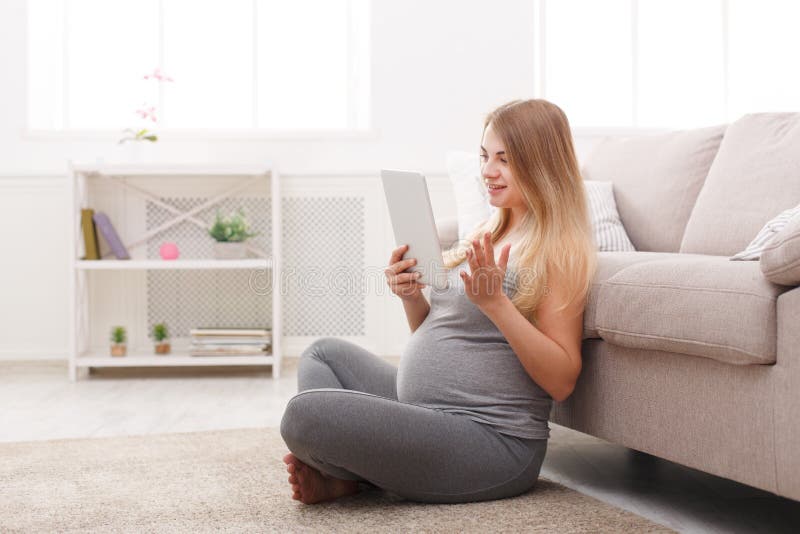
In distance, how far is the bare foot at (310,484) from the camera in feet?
5.01

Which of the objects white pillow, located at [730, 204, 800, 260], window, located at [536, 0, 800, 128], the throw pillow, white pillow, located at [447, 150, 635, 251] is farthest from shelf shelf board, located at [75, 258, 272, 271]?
the throw pillow

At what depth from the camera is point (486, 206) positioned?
258cm

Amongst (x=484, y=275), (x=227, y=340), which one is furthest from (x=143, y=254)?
(x=484, y=275)

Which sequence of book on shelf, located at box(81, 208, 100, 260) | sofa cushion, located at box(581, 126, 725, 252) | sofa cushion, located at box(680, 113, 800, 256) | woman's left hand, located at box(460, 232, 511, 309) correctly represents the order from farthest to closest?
book on shelf, located at box(81, 208, 100, 260)
sofa cushion, located at box(581, 126, 725, 252)
sofa cushion, located at box(680, 113, 800, 256)
woman's left hand, located at box(460, 232, 511, 309)

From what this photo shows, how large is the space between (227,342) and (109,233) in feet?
2.08

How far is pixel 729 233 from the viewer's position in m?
2.13

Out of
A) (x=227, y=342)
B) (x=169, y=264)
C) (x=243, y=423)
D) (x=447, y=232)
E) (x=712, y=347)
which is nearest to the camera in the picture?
(x=712, y=347)

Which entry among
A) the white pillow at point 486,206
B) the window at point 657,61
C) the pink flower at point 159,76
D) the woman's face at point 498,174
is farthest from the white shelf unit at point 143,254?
the woman's face at point 498,174

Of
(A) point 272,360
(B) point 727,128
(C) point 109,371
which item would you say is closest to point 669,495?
(B) point 727,128

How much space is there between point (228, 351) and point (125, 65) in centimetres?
139

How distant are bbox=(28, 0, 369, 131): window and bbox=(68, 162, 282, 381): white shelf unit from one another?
30 cm

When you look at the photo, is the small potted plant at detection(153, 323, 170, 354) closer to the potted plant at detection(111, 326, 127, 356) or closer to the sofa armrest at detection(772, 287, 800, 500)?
the potted plant at detection(111, 326, 127, 356)

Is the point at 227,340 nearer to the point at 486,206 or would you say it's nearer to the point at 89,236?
the point at 89,236

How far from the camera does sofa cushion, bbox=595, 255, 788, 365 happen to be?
1304 millimetres
